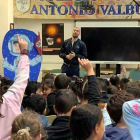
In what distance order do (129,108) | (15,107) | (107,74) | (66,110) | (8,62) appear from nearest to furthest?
(129,108) < (15,107) < (66,110) < (8,62) < (107,74)

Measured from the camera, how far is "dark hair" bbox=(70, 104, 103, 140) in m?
1.56

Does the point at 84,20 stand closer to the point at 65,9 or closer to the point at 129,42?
the point at 65,9

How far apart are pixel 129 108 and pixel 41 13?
6734mm

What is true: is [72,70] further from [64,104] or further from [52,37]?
[64,104]

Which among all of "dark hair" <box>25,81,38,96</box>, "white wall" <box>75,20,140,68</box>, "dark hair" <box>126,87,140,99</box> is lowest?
"dark hair" <box>25,81,38,96</box>

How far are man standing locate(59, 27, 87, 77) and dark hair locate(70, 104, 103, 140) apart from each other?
4037mm

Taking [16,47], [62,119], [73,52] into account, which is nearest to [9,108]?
[62,119]

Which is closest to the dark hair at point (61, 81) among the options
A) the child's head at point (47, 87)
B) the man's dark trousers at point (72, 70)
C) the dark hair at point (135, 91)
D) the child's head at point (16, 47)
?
the child's head at point (47, 87)

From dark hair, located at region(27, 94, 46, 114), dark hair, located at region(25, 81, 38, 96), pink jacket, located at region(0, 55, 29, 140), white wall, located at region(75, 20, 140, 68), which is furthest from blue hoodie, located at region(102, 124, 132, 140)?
white wall, located at region(75, 20, 140, 68)

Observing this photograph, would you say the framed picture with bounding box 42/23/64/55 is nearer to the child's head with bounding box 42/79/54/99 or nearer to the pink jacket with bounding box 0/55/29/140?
the child's head with bounding box 42/79/54/99

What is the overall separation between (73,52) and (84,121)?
419 centimetres

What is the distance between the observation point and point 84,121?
1.57m

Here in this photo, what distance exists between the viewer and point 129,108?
1522mm

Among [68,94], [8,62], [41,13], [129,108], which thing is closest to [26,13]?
[41,13]
